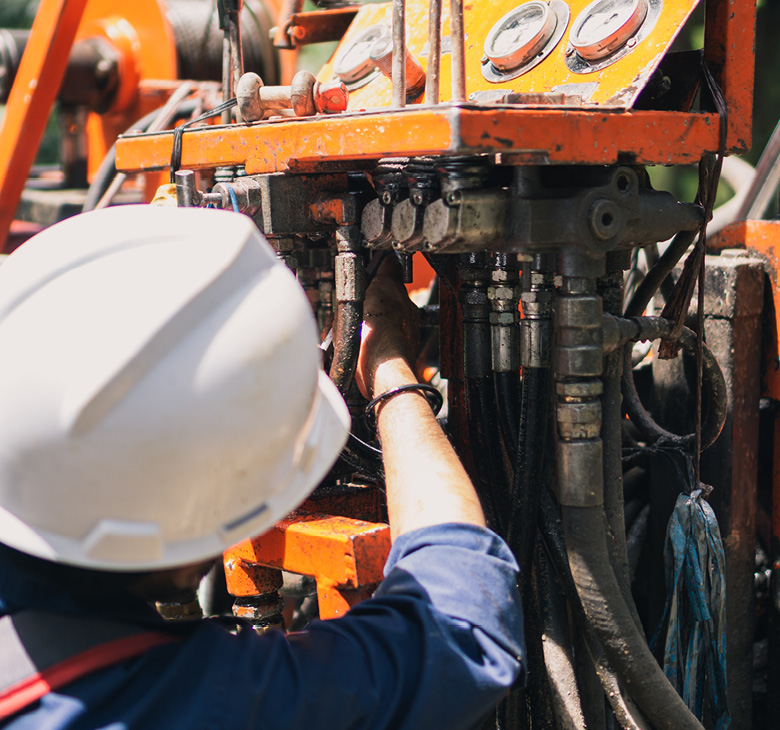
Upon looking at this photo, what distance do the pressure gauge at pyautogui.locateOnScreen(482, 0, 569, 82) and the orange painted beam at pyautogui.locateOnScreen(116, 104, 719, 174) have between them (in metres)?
0.37

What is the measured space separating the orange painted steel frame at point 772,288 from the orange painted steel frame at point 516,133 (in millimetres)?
374

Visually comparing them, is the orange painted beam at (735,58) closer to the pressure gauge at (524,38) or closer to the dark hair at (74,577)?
the pressure gauge at (524,38)

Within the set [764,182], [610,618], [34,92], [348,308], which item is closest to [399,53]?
[348,308]

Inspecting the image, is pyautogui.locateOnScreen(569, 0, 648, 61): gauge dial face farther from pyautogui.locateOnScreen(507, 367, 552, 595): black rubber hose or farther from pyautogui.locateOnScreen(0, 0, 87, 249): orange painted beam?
pyautogui.locateOnScreen(0, 0, 87, 249): orange painted beam

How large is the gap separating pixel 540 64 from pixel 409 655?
1135mm

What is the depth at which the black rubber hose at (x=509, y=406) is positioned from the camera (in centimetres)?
150

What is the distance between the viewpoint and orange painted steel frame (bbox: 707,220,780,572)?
1.80 meters

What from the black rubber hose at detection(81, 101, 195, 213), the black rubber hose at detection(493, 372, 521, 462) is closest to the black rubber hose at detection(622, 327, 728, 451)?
the black rubber hose at detection(493, 372, 521, 462)

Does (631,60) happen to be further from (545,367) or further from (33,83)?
(33,83)

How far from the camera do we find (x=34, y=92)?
9.62 ft

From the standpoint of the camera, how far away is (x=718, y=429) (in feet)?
5.64

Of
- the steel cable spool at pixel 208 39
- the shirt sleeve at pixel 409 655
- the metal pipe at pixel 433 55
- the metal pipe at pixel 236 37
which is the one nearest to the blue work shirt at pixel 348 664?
the shirt sleeve at pixel 409 655

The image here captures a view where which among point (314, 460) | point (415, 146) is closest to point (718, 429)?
point (415, 146)

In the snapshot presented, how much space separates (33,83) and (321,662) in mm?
2612
